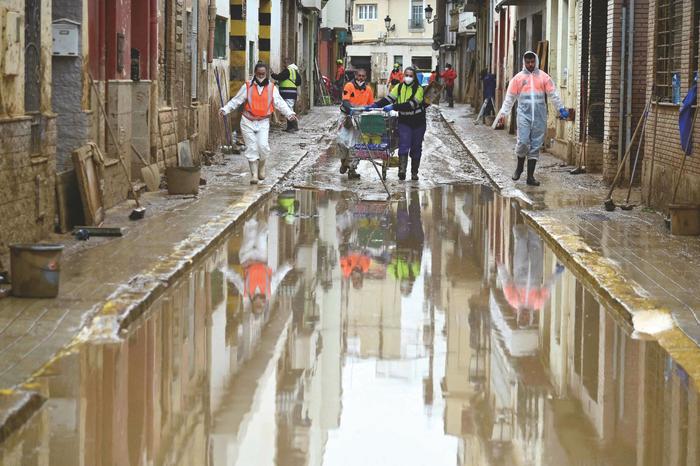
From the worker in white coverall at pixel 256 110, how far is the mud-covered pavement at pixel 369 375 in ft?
23.2

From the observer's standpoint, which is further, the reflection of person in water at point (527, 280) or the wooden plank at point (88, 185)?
the wooden plank at point (88, 185)

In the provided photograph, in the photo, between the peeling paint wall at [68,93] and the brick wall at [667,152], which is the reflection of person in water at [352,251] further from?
the brick wall at [667,152]

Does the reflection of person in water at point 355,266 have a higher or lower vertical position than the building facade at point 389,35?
lower

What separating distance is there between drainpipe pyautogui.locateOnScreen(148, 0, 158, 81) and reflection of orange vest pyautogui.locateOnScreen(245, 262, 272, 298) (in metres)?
7.64

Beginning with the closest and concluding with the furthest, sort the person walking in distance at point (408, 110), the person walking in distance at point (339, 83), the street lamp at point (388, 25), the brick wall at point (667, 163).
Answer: the brick wall at point (667, 163) < the person walking in distance at point (408, 110) < the person walking in distance at point (339, 83) < the street lamp at point (388, 25)

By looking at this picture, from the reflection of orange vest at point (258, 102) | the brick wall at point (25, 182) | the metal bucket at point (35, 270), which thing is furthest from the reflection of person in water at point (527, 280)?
the reflection of orange vest at point (258, 102)

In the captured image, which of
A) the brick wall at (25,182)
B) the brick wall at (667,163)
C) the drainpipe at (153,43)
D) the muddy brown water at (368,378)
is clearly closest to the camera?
the muddy brown water at (368,378)

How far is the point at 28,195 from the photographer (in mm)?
12219

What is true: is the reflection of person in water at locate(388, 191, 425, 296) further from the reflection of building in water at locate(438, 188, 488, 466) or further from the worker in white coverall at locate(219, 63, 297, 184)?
the worker in white coverall at locate(219, 63, 297, 184)

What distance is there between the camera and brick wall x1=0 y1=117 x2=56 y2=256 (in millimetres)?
11422

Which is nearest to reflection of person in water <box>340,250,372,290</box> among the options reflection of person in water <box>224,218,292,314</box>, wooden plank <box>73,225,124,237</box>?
reflection of person in water <box>224,218,292,314</box>

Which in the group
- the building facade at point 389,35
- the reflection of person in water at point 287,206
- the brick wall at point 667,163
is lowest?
the reflection of person in water at point 287,206

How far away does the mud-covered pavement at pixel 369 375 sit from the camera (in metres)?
6.22

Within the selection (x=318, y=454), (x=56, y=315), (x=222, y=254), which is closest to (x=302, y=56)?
(x=222, y=254)
